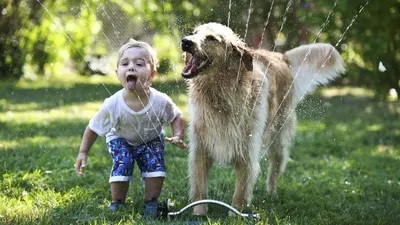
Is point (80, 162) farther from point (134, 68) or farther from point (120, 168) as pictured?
point (134, 68)

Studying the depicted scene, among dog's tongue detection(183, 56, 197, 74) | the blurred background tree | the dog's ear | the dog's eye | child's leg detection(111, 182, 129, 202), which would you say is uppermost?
the blurred background tree

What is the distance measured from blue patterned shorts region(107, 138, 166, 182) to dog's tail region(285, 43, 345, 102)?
1.49 meters

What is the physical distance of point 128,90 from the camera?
12.6ft

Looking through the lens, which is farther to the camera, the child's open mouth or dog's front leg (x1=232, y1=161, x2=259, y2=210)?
→ dog's front leg (x1=232, y1=161, x2=259, y2=210)

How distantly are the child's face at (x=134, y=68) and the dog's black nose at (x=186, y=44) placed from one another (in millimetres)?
448

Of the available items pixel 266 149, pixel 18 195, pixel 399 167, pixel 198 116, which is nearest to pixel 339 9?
pixel 399 167

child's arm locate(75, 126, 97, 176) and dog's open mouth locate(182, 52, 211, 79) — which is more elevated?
dog's open mouth locate(182, 52, 211, 79)

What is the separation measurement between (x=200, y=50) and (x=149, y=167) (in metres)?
Result: 0.88

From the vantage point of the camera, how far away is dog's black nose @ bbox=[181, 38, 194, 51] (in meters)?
3.39

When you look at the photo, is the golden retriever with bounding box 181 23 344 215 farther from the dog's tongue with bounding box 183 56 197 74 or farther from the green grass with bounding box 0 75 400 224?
the green grass with bounding box 0 75 400 224

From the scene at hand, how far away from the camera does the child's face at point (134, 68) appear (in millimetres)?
3752

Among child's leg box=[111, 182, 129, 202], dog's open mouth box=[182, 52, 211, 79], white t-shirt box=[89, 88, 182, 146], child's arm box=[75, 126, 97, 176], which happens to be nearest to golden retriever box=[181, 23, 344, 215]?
dog's open mouth box=[182, 52, 211, 79]

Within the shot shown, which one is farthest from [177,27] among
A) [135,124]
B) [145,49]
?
[135,124]

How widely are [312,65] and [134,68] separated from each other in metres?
1.89
